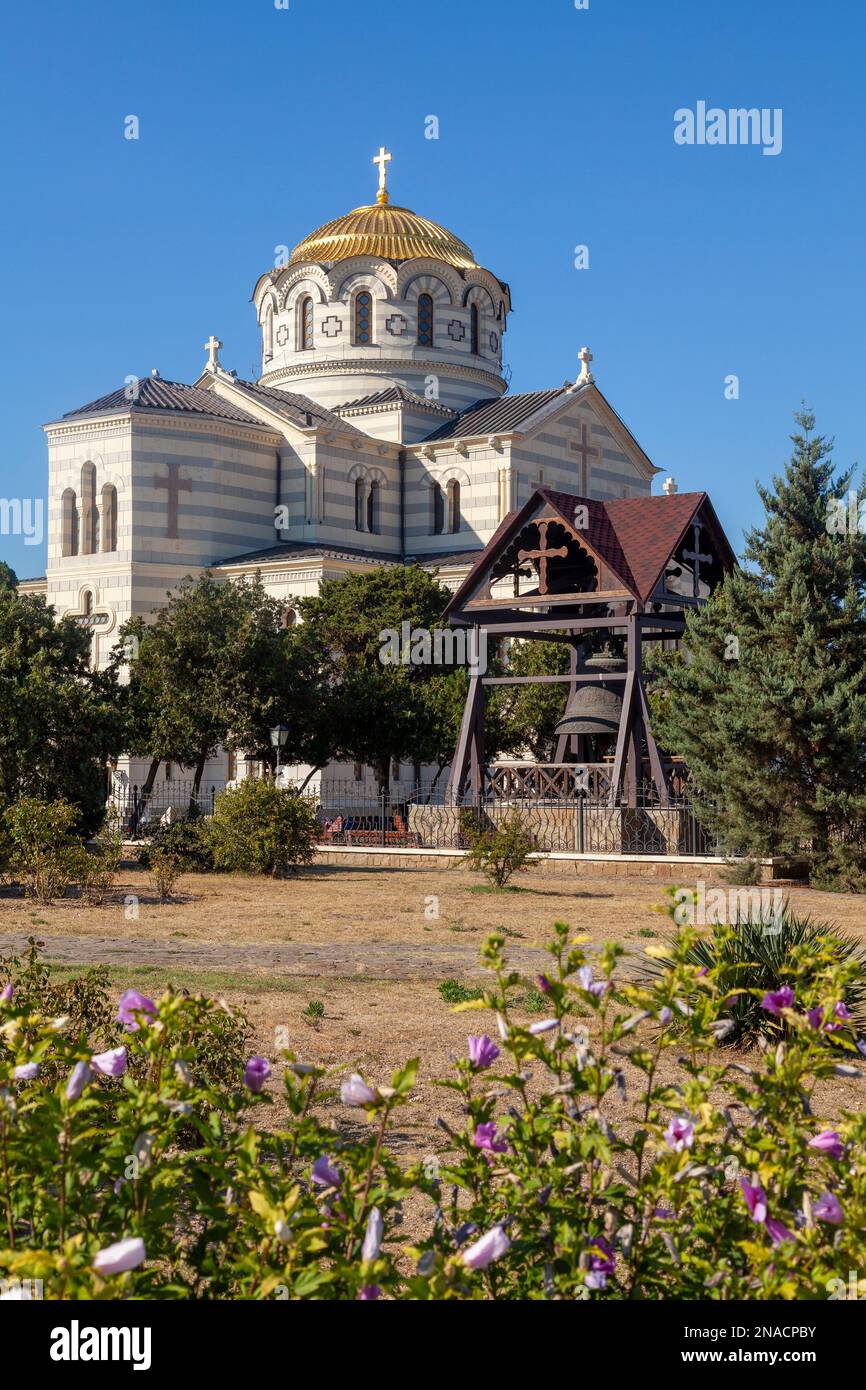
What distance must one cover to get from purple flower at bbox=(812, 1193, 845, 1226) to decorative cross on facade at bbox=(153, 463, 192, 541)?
47296 mm

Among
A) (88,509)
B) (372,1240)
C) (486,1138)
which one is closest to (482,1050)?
(486,1138)

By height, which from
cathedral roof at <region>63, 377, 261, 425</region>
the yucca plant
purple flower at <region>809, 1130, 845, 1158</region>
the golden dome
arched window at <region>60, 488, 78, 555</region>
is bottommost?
the yucca plant

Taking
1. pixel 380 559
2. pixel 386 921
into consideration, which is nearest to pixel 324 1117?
pixel 386 921

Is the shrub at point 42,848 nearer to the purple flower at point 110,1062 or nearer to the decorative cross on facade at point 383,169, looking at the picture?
the purple flower at point 110,1062

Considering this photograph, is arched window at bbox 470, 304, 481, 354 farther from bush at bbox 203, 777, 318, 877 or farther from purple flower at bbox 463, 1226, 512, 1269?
purple flower at bbox 463, 1226, 512, 1269

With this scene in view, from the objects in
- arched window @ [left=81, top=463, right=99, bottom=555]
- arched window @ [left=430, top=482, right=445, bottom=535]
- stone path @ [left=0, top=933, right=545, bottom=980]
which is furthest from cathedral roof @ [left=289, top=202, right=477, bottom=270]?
stone path @ [left=0, top=933, right=545, bottom=980]

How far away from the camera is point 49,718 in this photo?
24906 millimetres

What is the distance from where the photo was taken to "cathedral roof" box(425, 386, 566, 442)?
5291 centimetres

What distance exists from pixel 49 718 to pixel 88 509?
88.7ft

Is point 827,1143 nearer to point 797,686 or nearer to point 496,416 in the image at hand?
point 797,686
